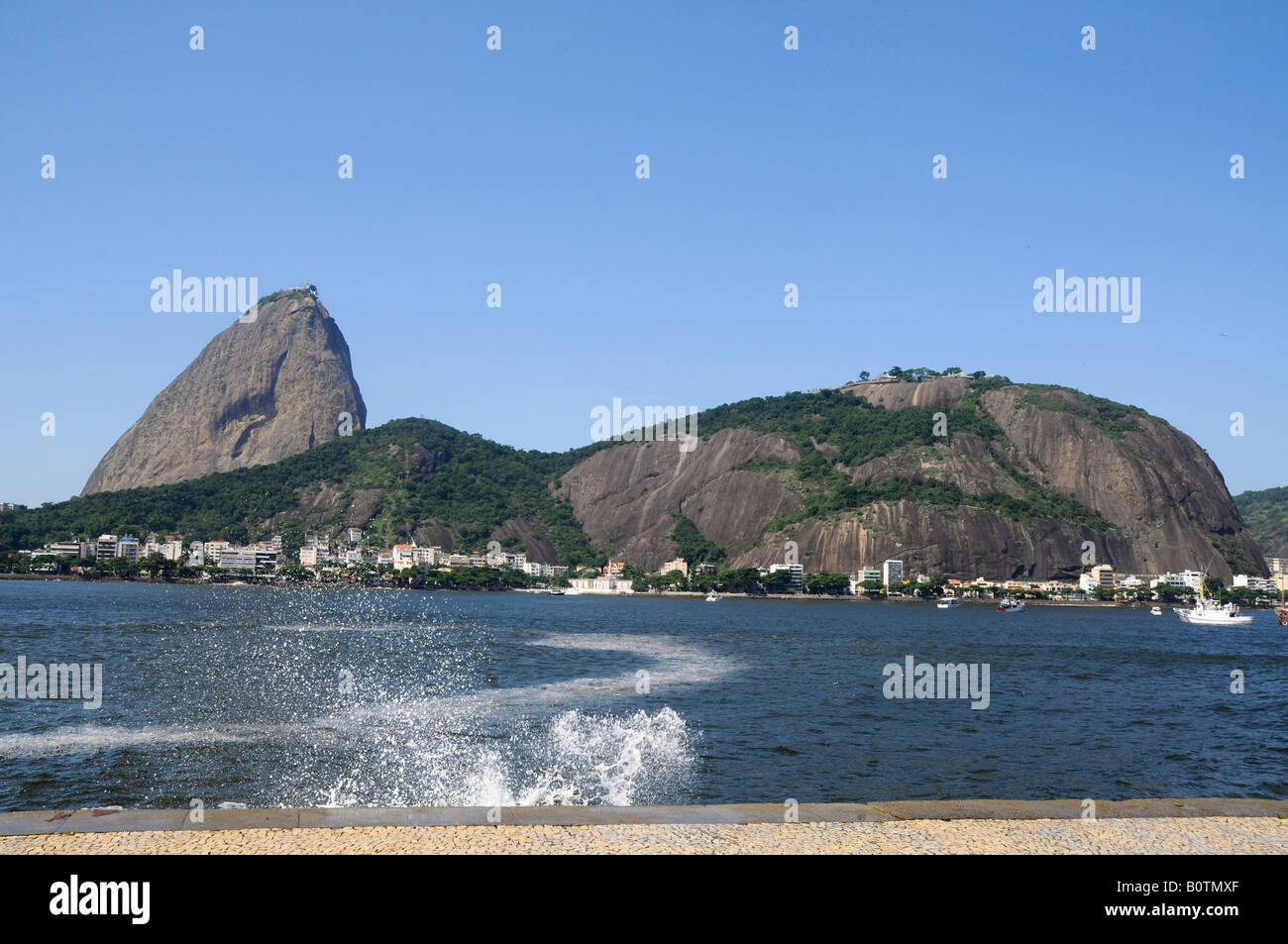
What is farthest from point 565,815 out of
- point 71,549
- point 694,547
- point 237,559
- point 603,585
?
point 71,549

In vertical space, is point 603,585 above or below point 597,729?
below

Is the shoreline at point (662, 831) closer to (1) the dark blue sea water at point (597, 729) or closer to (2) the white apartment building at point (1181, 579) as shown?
(1) the dark blue sea water at point (597, 729)

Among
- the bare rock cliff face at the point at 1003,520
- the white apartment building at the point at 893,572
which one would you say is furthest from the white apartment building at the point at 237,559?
the white apartment building at the point at 893,572

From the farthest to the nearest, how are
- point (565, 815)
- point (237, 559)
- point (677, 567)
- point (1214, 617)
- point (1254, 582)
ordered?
point (237, 559)
point (677, 567)
point (1254, 582)
point (1214, 617)
point (565, 815)

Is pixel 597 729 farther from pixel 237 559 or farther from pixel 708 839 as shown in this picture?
pixel 237 559

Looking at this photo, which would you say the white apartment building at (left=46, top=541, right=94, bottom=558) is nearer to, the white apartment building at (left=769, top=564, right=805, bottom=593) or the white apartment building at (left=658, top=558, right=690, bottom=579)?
the white apartment building at (left=658, top=558, right=690, bottom=579)
